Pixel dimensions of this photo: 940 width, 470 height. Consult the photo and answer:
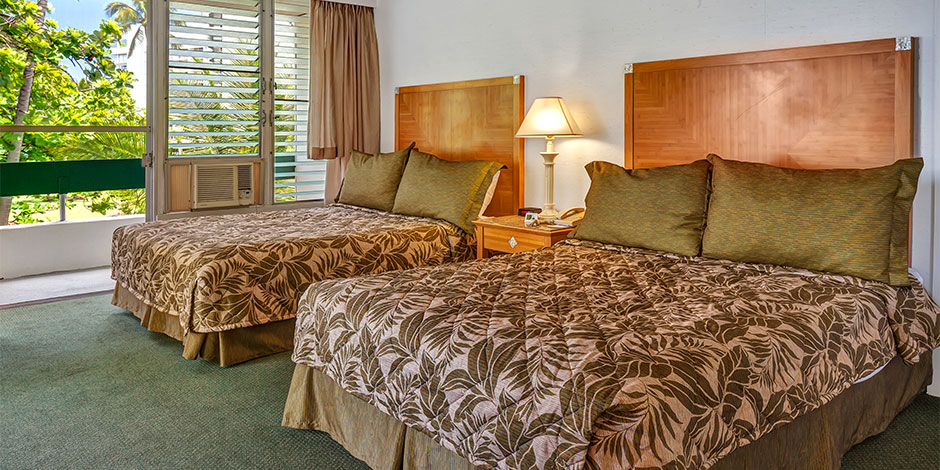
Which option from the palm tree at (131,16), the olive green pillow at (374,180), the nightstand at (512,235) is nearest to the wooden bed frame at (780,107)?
the nightstand at (512,235)

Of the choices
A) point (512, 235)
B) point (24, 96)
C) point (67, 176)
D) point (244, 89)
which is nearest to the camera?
point (512, 235)

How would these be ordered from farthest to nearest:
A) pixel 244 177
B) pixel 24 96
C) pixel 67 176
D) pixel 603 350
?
1. pixel 244 177
2. pixel 67 176
3. pixel 24 96
4. pixel 603 350

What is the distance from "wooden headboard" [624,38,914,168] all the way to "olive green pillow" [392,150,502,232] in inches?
36.5

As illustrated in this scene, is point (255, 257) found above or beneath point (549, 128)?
beneath

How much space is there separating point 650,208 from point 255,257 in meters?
1.86

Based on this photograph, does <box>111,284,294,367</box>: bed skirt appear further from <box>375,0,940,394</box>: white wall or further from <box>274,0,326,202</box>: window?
<box>274,0,326,202</box>: window

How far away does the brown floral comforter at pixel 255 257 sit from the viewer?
314 centimetres

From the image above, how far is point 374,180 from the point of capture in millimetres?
4645

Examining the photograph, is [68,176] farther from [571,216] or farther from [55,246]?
[571,216]

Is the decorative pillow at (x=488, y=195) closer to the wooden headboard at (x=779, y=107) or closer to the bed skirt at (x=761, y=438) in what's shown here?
the wooden headboard at (x=779, y=107)

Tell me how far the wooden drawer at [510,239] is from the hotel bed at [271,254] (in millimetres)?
237

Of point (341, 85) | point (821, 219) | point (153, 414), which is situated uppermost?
point (341, 85)

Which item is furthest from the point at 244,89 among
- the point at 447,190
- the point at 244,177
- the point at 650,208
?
the point at 650,208

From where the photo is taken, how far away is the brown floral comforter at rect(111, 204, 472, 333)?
314 centimetres
